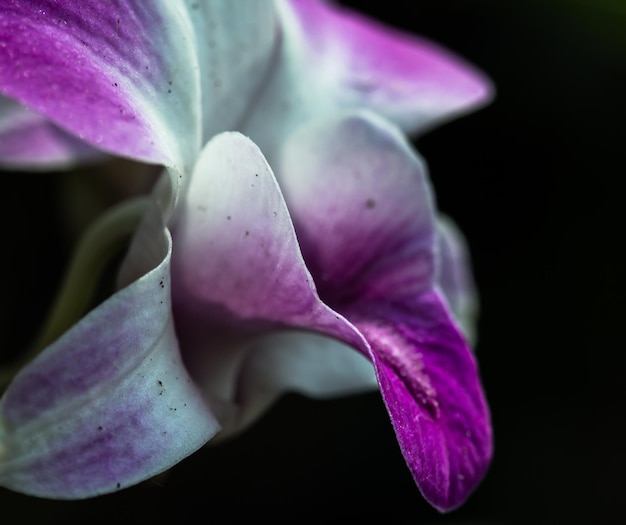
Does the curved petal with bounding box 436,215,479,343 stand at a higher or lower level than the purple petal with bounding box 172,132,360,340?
lower

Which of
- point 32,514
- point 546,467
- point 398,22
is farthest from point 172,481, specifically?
point 398,22

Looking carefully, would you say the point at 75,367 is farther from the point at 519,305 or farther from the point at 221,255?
the point at 519,305

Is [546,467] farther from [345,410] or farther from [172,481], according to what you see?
[172,481]

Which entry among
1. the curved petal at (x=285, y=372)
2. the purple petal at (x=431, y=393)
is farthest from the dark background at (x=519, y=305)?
the purple petal at (x=431, y=393)

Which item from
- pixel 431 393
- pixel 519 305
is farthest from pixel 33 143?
pixel 519 305

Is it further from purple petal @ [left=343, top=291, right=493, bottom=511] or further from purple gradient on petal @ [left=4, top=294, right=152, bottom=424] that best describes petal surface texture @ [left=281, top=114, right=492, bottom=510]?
purple gradient on petal @ [left=4, top=294, right=152, bottom=424]

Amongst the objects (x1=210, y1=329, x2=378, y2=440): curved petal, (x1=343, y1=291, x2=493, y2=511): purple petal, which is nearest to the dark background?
(x1=210, y1=329, x2=378, y2=440): curved petal

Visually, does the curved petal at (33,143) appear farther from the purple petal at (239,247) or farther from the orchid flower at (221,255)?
the purple petal at (239,247)
